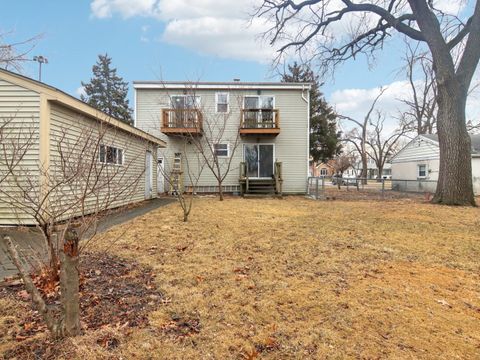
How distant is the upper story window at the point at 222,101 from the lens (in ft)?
53.0

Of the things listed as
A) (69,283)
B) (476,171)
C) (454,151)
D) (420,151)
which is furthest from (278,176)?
(69,283)

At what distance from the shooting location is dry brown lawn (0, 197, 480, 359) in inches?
92.8

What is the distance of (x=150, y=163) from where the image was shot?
1408 cm

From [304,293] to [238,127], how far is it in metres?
13.0

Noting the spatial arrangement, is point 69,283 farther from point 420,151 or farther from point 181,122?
point 420,151

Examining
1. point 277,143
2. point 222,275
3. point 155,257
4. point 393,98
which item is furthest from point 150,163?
point 393,98

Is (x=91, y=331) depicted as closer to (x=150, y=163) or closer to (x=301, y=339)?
(x=301, y=339)

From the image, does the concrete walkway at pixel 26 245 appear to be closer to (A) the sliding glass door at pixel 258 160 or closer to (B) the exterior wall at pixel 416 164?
(A) the sliding glass door at pixel 258 160

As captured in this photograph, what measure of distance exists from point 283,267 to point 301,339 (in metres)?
1.78

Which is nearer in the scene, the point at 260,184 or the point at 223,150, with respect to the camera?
the point at 260,184

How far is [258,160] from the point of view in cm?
1628

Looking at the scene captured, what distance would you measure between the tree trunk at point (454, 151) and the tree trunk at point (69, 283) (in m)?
12.7

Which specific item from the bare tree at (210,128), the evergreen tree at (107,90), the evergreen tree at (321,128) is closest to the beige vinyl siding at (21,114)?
the bare tree at (210,128)

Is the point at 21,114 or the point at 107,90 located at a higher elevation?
the point at 107,90
